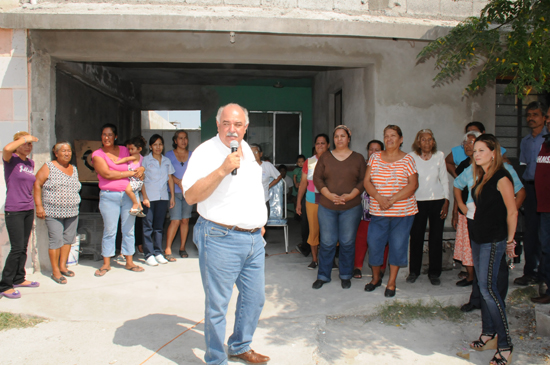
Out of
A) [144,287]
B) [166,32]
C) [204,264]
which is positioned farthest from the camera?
[166,32]

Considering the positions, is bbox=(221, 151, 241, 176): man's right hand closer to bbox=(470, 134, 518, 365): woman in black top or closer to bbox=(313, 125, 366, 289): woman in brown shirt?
bbox=(470, 134, 518, 365): woman in black top

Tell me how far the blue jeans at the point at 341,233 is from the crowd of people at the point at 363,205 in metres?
0.01

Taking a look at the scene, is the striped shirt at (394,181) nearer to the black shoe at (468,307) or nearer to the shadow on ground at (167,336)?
the black shoe at (468,307)

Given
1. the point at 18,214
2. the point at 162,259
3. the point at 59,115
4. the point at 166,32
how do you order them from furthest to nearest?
the point at 59,115, the point at 162,259, the point at 166,32, the point at 18,214

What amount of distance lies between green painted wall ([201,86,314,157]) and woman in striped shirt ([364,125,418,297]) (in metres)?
7.26

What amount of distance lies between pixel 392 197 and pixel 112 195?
11.0 feet

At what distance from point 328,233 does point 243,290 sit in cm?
190

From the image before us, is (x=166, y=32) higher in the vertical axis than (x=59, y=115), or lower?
higher

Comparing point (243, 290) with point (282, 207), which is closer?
point (243, 290)

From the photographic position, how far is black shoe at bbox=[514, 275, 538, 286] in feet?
14.7

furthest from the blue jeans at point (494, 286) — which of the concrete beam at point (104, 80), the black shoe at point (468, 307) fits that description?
the concrete beam at point (104, 80)

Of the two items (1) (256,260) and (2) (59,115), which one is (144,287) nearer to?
(1) (256,260)

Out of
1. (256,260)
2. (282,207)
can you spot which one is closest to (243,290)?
(256,260)

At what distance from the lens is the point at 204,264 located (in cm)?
267
